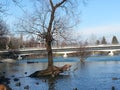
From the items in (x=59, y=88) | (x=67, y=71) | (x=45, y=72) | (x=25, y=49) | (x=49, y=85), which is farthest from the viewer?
(x=25, y=49)

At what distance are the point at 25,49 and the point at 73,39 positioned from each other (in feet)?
313

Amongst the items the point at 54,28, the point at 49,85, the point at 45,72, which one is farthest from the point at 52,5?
the point at 49,85

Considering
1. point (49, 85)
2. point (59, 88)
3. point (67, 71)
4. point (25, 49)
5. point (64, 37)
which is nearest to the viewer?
point (59, 88)

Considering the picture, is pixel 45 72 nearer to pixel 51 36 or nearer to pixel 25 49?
pixel 51 36

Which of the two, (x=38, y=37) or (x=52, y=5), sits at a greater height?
(x=52, y=5)

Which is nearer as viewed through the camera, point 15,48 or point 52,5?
point 52,5

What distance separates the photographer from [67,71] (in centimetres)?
4619

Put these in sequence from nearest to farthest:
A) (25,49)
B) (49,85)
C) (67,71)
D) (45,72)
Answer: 1. (49,85)
2. (45,72)
3. (67,71)
4. (25,49)

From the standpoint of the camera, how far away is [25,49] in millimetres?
137750

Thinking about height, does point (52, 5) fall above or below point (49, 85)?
above

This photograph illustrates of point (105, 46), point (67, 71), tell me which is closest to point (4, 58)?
point (105, 46)

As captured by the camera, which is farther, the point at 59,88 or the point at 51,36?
the point at 51,36

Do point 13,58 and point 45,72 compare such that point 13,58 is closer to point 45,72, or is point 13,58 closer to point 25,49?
point 25,49

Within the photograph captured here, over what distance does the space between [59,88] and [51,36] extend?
14.3m
